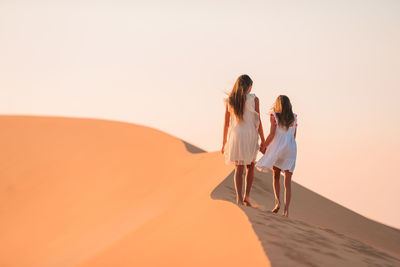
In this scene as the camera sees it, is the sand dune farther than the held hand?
No

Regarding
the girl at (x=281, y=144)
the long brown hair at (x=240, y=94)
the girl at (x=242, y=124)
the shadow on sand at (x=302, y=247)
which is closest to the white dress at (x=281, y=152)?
the girl at (x=281, y=144)

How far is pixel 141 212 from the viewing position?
28.9 ft

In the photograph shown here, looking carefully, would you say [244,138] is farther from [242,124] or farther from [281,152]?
[281,152]

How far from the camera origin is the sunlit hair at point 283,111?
24.2ft

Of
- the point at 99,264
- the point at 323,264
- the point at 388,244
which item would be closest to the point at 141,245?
the point at 99,264

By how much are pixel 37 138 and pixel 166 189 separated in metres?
6.64

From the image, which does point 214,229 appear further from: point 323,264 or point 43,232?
point 43,232

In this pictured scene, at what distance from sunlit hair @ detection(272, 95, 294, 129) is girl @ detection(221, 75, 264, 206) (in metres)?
0.51

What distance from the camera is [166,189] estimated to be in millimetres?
10258

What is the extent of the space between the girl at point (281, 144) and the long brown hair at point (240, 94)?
0.79 meters

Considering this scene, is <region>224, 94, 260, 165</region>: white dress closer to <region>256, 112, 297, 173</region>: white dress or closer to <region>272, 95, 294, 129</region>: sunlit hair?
<region>256, 112, 297, 173</region>: white dress

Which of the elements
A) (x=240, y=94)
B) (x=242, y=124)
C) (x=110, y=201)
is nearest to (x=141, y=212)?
(x=110, y=201)

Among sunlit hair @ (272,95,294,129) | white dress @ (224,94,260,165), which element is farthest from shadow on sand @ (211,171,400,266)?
sunlit hair @ (272,95,294,129)

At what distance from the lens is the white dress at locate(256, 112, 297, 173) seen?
24.4ft
